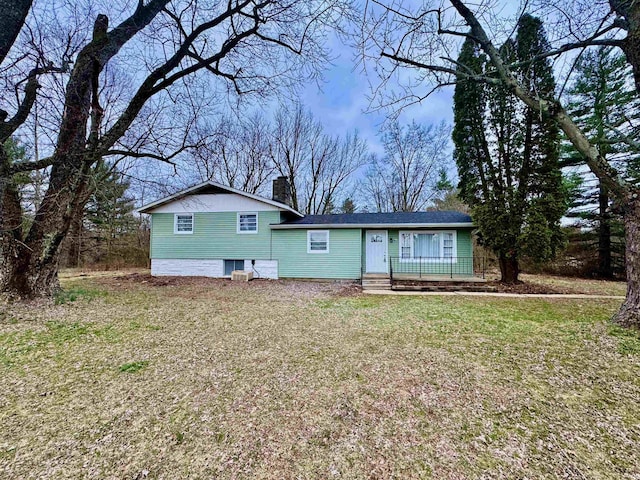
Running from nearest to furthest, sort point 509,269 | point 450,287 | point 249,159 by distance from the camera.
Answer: point 450,287, point 509,269, point 249,159

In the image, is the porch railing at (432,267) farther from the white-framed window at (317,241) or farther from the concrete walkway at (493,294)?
the white-framed window at (317,241)

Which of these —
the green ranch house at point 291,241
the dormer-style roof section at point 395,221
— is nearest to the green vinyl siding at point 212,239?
the green ranch house at point 291,241

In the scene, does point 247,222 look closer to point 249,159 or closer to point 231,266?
point 231,266

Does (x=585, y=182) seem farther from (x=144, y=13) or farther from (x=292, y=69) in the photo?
(x=144, y=13)

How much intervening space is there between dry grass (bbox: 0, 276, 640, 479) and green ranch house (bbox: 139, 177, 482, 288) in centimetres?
610

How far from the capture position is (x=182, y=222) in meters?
13.5

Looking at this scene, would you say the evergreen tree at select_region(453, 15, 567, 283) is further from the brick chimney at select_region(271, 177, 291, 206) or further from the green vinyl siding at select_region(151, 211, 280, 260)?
the green vinyl siding at select_region(151, 211, 280, 260)

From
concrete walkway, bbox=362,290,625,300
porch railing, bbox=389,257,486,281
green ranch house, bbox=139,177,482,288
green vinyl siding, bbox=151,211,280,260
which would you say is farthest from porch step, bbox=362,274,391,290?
green vinyl siding, bbox=151,211,280,260

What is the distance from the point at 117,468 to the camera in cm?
202

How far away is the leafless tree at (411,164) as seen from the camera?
21641 mm

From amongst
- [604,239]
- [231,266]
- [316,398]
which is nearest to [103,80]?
[231,266]

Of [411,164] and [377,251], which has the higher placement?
[411,164]

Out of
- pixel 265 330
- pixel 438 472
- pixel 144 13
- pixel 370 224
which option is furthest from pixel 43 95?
pixel 370 224

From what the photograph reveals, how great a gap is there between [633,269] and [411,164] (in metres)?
18.6
